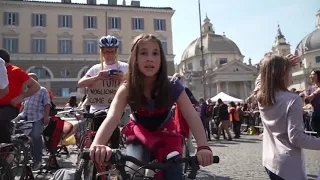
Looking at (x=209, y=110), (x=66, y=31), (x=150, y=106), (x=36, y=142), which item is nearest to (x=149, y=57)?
(x=150, y=106)

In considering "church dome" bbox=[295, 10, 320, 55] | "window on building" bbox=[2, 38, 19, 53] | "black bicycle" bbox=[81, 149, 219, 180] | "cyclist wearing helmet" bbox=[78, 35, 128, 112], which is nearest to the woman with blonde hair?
"black bicycle" bbox=[81, 149, 219, 180]

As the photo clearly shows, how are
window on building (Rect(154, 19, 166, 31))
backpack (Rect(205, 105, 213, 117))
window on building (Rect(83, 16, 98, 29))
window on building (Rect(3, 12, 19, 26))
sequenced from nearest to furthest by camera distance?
backpack (Rect(205, 105, 213, 117))
window on building (Rect(3, 12, 19, 26))
window on building (Rect(83, 16, 98, 29))
window on building (Rect(154, 19, 166, 31))

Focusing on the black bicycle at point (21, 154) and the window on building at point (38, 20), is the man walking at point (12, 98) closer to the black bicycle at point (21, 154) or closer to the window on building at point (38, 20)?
the black bicycle at point (21, 154)

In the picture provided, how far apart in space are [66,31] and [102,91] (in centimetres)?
4079

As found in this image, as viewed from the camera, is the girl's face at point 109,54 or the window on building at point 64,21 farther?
the window on building at point 64,21

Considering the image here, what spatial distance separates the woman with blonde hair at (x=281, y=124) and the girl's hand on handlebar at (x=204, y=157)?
1.09 m

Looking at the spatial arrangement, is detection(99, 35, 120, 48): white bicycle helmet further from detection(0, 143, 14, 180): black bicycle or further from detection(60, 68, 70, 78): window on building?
detection(60, 68, 70, 78): window on building

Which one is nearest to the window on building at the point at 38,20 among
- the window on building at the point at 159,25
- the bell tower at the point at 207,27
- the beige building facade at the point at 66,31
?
the beige building facade at the point at 66,31

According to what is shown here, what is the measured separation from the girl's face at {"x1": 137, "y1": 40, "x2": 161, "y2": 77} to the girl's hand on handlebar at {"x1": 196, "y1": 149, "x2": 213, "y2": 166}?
2.31ft

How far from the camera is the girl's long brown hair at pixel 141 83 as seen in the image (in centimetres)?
225

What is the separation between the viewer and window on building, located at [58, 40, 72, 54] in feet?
140

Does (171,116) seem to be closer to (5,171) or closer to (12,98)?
(5,171)

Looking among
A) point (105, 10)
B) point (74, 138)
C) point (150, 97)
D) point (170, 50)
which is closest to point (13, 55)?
point (105, 10)

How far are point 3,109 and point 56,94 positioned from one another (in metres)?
39.6
